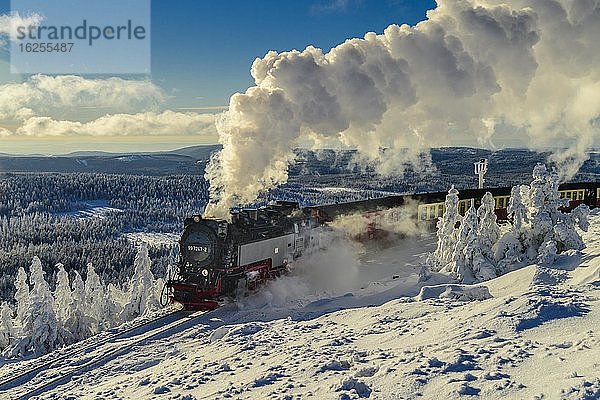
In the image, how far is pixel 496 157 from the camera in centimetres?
15425

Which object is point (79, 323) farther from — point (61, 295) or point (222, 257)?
point (222, 257)

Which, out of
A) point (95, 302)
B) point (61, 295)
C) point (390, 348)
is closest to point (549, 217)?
point (390, 348)

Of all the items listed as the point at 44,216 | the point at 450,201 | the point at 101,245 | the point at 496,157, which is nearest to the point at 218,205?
the point at 450,201

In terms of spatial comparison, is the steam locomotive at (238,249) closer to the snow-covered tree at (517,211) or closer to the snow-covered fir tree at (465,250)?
the snow-covered fir tree at (465,250)

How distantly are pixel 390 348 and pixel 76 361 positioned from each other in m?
11.4

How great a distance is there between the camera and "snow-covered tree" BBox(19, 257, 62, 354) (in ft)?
95.0

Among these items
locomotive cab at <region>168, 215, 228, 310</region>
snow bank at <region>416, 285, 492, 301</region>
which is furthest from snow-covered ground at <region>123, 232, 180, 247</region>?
snow bank at <region>416, 285, 492, 301</region>

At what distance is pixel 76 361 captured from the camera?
60.2 ft

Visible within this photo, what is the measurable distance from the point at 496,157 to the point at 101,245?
373 ft

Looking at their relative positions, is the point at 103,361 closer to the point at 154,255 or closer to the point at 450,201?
the point at 450,201

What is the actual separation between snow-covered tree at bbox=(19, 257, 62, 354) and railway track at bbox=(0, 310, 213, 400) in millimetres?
10921

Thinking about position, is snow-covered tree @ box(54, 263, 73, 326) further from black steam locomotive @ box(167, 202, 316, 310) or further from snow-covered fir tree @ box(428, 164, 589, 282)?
snow-covered fir tree @ box(428, 164, 589, 282)

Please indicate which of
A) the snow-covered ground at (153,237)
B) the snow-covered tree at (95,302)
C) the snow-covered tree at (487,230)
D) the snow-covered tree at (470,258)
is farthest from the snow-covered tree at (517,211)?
the snow-covered ground at (153,237)

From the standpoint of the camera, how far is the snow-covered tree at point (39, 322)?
95.0ft
